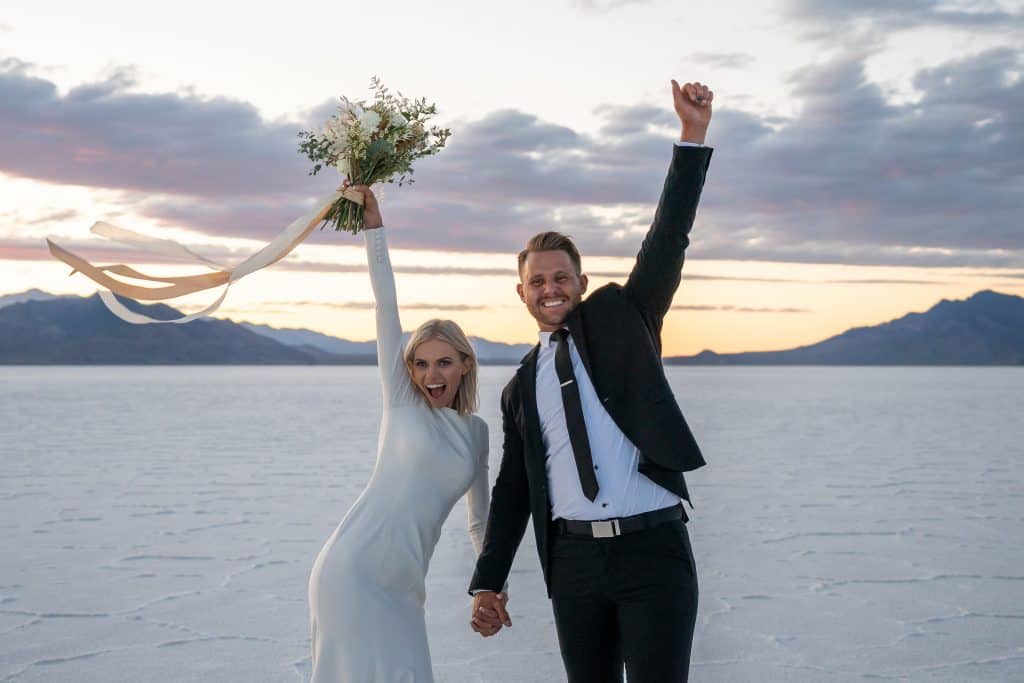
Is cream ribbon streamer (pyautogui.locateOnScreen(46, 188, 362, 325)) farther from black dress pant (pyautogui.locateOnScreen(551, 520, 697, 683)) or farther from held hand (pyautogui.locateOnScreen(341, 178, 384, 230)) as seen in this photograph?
black dress pant (pyautogui.locateOnScreen(551, 520, 697, 683))

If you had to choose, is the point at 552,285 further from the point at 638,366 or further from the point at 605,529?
the point at 605,529

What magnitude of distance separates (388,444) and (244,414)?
22634mm

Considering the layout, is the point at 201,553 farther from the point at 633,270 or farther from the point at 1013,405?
the point at 1013,405

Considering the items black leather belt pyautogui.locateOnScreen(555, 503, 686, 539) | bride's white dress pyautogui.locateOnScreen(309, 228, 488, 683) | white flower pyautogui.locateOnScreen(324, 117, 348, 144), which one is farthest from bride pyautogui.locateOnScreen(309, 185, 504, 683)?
black leather belt pyautogui.locateOnScreen(555, 503, 686, 539)

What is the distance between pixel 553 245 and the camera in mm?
2674

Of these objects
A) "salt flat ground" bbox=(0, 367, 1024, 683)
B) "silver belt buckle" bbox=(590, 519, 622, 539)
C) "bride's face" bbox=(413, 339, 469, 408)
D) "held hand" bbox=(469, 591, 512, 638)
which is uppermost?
"bride's face" bbox=(413, 339, 469, 408)

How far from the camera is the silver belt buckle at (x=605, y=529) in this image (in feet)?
8.08

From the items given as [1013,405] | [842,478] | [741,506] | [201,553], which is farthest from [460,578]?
[1013,405]

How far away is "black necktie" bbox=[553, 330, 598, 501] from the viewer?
8.14ft

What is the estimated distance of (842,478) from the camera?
1099 cm

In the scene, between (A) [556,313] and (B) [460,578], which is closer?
(A) [556,313]

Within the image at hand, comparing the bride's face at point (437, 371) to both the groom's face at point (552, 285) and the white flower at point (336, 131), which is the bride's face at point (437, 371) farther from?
the white flower at point (336, 131)

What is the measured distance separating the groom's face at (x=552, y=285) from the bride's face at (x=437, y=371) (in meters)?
0.37

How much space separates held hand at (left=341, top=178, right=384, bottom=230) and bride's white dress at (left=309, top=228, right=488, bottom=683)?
194 mm
